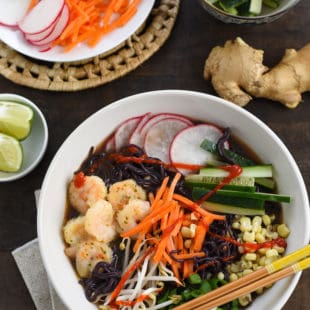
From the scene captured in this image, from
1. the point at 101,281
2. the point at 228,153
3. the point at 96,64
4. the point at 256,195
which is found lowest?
the point at 101,281

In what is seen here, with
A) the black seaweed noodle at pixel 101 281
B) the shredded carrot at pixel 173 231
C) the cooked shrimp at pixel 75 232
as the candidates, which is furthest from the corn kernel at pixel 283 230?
the cooked shrimp at pixel 75 232

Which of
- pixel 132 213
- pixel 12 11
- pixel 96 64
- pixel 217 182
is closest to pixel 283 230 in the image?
pixel 217 182

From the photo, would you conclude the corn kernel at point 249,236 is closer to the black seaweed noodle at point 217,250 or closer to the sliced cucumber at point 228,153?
the black seaweed noodle at point 217,250

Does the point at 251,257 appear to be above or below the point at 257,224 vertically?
below

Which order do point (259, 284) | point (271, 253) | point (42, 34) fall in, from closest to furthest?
1. point (259, 284)
2. point (271, 253)
3. point (42, 34)

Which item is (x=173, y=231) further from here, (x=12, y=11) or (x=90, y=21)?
(x=12, y=11)

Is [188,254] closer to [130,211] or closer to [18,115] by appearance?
[130,211]

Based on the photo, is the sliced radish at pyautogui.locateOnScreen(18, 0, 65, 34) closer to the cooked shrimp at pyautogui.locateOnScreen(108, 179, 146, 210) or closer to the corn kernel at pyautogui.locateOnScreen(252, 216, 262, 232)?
→ the cooked shrimp at pyautogui.locateOnScreen(108, 179, 146, 210)
